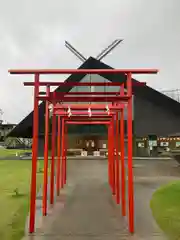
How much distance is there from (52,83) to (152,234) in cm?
364

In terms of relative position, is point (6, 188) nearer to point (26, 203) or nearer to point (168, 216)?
point (26, 203)

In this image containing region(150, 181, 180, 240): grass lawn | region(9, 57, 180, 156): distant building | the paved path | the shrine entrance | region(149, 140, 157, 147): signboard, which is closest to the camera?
the paved path

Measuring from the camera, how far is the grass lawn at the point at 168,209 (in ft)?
16.5

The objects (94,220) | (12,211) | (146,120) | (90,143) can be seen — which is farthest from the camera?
(90,143)

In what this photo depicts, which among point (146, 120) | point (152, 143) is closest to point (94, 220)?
point (146, 120)

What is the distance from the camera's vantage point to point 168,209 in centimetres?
642

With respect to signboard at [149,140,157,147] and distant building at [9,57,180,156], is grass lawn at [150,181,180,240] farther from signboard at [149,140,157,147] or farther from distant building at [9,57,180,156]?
signboard at [149,140,157,147]

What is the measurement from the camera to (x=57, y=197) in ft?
26.3

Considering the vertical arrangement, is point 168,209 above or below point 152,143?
below

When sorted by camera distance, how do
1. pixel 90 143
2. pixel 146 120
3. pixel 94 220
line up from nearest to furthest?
pixel 94 220
pixel 146 120
pixel 90 143

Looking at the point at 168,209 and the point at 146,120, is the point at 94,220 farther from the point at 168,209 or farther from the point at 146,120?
the point at 146,120

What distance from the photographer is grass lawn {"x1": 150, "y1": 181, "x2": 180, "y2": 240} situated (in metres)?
5.03

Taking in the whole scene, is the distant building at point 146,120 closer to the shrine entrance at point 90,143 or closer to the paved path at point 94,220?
the shrine entrance at point 90,143

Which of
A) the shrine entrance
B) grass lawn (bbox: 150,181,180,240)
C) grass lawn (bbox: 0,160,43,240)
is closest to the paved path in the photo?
grass lawn (bbox: 150,181,180,240)
